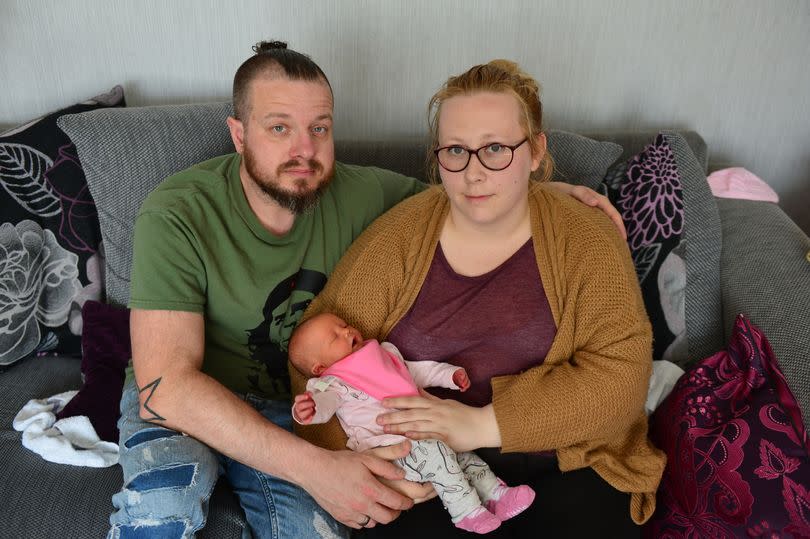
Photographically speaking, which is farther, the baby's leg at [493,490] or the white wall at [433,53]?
the white wall at [433,53]

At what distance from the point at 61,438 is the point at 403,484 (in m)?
0.82

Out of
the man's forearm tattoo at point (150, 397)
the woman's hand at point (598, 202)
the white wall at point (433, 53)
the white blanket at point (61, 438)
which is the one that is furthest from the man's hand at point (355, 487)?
the white wall at point (433, 53)

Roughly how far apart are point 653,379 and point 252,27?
157 centimetres

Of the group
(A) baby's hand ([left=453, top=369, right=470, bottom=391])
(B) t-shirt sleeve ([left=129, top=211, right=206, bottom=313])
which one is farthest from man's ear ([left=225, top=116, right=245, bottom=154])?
(A) baby's hand ([left=453, top=369, right=470, bottom=391])

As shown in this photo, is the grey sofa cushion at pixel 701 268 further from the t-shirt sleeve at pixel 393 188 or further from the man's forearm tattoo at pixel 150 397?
the man's forearm tattoo at pixel 150 397

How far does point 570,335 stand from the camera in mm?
1476

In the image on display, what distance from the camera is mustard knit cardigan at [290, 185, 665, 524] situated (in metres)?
1.42

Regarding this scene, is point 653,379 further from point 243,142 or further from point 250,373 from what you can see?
Result: point 243,142

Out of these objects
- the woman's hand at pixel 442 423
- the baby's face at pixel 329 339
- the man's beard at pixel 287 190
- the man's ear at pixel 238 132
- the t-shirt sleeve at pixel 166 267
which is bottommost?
the woman's hand at pixel 442 423

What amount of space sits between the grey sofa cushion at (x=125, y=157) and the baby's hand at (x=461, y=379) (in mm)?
933

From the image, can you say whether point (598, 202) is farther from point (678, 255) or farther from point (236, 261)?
point (236, 261)

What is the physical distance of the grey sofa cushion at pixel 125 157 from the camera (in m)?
1.78

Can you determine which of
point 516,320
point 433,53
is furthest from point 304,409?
point 433,53

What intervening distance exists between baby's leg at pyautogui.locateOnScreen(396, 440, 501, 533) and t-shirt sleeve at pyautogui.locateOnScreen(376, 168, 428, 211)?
0.69 metres
